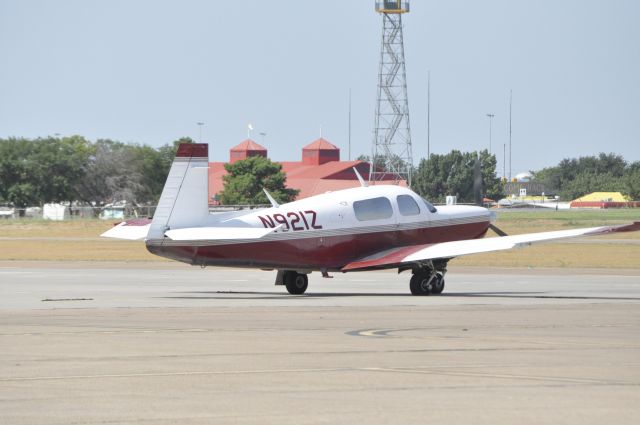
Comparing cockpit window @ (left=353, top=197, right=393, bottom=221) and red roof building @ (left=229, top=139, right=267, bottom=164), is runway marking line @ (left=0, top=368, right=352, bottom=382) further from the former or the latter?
red roof building @ (left=229, top=139, right=267, bottom=164)

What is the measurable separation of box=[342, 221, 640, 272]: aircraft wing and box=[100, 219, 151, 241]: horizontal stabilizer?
14.7 feet

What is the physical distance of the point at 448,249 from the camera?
26.4 meters

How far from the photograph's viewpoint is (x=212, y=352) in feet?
48.2

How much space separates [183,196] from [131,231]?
244 centimetres

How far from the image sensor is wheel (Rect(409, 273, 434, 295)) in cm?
2700

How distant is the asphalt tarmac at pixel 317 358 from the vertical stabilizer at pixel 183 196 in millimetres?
1581


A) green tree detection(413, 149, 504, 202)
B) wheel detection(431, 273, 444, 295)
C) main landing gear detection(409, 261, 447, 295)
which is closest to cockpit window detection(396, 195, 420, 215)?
main landing gear detection(409, 261, 447, 295)

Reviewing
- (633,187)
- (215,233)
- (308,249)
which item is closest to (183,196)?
(215,233)

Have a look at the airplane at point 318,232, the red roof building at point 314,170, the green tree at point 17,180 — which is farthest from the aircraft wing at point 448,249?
the red roof building at point 314,170

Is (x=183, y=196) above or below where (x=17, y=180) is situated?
below

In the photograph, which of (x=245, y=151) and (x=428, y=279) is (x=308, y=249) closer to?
(x=428, y=279)

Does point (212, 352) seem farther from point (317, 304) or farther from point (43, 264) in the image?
point (43, 264)

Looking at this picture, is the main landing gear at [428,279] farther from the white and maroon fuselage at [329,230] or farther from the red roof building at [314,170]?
the red roof building at [314,170]

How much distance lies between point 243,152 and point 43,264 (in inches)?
5178
